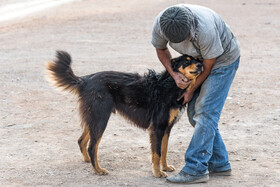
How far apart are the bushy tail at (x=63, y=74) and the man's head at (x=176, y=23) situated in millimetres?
1548

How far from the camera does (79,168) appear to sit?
221 inches

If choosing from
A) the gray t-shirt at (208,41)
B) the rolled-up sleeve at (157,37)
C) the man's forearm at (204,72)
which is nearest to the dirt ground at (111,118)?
the man's forearm at (204,72)

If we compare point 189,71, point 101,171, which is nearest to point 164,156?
point 101,171

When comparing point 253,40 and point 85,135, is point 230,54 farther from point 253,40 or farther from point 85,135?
point 253,40

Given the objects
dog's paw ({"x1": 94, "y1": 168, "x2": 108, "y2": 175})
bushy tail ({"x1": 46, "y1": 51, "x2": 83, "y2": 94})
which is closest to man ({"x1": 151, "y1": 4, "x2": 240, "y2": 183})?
dog's paw ({"x1": 94, "y1": 168, "x2": 108, "y2": 175})

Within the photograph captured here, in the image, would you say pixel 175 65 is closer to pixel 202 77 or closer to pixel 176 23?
pixel 202 77

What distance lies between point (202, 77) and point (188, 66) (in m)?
0.20

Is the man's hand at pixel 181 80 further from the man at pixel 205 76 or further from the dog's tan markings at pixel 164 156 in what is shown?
the dog's tan markings at pixel 164 156

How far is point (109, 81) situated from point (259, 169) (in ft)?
6.81

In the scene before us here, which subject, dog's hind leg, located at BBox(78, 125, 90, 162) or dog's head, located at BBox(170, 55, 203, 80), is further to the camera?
dog's hind leg, located at BBox(78, 125, 90, 162)

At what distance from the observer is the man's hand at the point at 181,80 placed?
5.08m

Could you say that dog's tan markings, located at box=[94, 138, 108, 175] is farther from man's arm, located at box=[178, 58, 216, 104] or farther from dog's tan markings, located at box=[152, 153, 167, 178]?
man's arm, located at box=[178, 58, 216, 104]

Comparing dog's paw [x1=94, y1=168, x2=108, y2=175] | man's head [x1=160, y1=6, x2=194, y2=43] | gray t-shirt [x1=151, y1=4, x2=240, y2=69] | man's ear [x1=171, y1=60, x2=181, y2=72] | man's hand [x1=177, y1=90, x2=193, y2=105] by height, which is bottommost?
dog's paw [x1=94, y1=168, x2=108, y2=175]

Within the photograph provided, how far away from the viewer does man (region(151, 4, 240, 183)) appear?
454 centimetres
